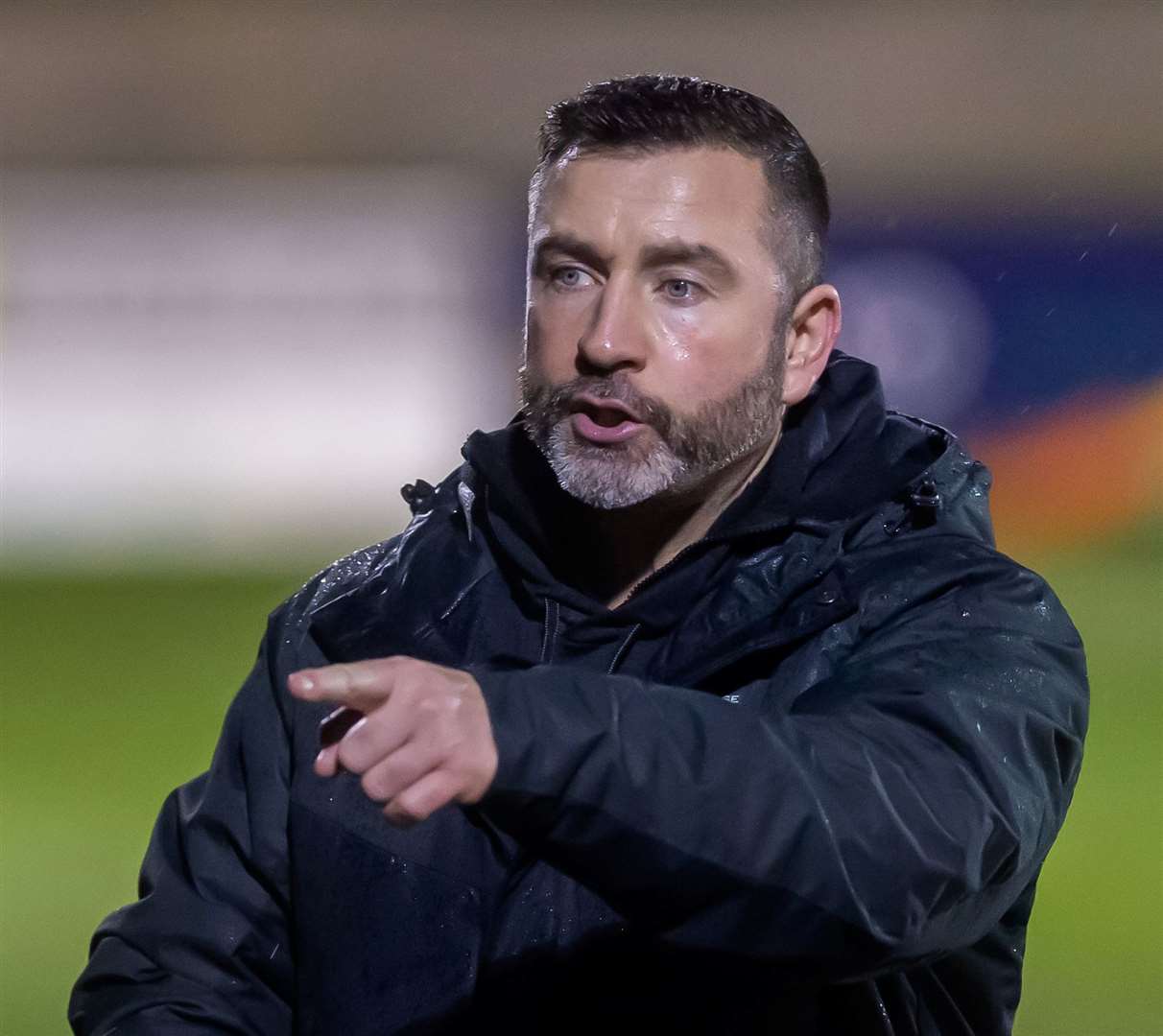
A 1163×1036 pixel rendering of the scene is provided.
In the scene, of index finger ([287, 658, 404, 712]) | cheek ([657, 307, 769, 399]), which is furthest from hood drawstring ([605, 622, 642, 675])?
index finger ([287, 658, 404, 712])

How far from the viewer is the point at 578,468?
2473mm

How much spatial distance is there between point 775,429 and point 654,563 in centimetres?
24

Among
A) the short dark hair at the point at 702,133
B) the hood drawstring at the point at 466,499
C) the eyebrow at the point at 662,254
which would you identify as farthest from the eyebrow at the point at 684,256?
the hood drawstring at the point at 466,499

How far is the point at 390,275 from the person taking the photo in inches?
524

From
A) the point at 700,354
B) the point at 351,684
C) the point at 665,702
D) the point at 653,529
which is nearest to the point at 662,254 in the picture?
the point at 700,354

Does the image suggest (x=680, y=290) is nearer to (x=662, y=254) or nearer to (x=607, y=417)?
(x=662, y=254)

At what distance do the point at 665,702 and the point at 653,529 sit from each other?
3.06 feet

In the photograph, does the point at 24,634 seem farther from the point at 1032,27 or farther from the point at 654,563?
the point at 1032,27

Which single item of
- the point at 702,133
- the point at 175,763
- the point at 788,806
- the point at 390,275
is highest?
the point at 390,275

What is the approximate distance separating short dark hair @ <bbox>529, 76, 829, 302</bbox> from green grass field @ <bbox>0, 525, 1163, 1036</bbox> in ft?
9.82

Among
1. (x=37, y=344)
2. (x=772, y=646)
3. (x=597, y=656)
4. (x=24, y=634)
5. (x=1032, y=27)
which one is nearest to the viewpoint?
(x=772, y=646)

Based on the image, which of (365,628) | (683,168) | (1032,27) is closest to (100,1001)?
(365,628)

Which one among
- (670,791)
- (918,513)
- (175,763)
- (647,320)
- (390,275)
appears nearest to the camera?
(670,791)

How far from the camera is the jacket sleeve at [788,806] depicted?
1.58 meters
